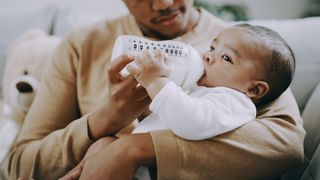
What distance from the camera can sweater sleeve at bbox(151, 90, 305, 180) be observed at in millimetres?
799

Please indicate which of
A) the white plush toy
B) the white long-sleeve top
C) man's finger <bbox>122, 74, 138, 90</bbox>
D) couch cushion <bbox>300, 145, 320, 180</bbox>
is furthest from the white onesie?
the white plush toy

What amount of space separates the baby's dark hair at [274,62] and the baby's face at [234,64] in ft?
0.07

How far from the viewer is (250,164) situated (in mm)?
808

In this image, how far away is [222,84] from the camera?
34.9 inches

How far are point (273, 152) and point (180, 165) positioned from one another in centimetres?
20

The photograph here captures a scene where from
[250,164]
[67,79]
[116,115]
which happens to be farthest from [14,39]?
[250,164]

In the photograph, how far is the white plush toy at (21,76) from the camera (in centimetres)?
141

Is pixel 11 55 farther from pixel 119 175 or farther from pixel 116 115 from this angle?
pixel 119 175

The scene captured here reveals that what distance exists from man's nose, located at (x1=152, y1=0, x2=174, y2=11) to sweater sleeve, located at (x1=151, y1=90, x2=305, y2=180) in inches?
15.6

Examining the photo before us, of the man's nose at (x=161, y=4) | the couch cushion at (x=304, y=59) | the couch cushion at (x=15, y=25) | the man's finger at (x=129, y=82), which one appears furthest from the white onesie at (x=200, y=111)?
the couch cushion at (x=15, y=25)

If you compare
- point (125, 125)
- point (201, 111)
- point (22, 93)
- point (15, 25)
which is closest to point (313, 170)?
point (201, 111)

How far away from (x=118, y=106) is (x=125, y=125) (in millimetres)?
72

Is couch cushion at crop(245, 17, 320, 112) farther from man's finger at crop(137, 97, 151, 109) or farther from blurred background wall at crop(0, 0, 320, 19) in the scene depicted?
blurred background wall at crop(0, 0, 320, 19)

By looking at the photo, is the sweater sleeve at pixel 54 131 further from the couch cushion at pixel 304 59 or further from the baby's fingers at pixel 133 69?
the couch cushion at pixel 304 59
